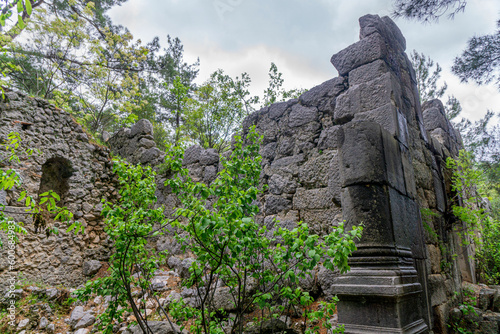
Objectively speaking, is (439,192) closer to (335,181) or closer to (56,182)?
(335,181)

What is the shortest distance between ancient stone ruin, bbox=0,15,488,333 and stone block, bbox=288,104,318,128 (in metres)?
0.01

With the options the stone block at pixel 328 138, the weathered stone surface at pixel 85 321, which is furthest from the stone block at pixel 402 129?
the weathered stone surface at pixel 85 321

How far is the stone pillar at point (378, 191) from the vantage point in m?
2.05

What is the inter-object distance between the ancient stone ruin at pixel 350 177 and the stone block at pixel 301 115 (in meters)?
0.01

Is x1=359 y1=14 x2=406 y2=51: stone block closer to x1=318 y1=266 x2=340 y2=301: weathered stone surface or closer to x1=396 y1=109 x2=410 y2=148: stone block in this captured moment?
x1=396 y1=109 x2=410 y2=148: stone block

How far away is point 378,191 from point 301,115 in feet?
5.70

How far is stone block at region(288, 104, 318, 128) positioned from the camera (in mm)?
3668

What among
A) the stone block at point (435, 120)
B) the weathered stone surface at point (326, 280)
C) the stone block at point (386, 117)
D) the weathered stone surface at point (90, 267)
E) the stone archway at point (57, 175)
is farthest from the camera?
the stone archway at point (57, 175)

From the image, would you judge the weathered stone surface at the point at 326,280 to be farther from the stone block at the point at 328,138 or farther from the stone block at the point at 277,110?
the stone block at the point at 277,110

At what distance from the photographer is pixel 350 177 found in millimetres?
2402

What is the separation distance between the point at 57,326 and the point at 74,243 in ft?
5.28

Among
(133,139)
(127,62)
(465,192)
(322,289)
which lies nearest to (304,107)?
(322,289)

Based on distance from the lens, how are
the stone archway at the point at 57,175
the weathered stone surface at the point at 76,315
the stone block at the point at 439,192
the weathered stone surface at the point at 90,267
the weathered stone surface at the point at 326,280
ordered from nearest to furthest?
the weathered stone surface at the point at 326,280, the stone block at the point at 439,192, the weathered stone surface at the point at 76,315, the weathered stone surface at the point at 90,267, the stone archway at the point at 57,175

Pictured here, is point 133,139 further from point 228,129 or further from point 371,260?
point 371,260
